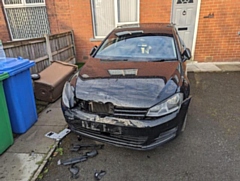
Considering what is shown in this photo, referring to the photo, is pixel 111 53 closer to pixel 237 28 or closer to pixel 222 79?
pixel 222 79

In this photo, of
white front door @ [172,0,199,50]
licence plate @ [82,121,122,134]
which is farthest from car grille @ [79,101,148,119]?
white front door @ [172,0,199,50]

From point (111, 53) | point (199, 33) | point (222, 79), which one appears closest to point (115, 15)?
point (199, 33)

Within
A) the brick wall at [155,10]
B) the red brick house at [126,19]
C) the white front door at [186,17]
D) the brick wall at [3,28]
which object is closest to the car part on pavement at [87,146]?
the red brick house at [126,19]

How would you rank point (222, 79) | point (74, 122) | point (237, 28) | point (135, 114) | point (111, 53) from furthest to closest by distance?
point (237, 28) → point (222, 79) → point (111, 53) → point (74, 122) → point (135, 114)

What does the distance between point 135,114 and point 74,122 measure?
2.71ft

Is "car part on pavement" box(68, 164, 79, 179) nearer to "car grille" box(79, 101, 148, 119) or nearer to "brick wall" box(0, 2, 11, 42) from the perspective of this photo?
"car grille" box(79, 101, 148, 119)

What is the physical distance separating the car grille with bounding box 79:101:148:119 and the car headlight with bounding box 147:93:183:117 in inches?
3.7

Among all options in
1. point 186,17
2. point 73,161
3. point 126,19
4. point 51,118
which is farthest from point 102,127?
point 186,17

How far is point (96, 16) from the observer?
6500 mm

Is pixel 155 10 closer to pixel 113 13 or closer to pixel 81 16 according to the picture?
pixel 113 13

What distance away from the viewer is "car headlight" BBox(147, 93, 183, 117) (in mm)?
2062

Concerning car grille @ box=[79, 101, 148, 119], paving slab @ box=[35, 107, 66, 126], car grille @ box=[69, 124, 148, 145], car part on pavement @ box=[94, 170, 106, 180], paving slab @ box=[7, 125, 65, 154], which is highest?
car grille @ box=[79, 101, 148, 119]

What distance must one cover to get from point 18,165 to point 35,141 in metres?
0.48

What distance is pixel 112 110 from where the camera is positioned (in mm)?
2143
